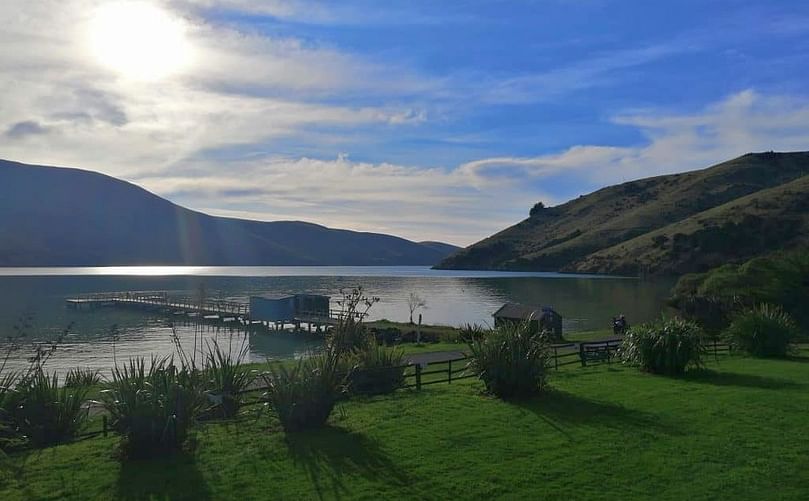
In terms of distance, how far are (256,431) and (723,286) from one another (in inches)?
1735

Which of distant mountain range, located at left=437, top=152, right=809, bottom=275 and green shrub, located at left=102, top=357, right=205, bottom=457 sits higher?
distant mountain range, located at left=437, top=152, right=809, bottom=275

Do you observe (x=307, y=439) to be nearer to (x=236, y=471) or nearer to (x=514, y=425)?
(x=236, y=471)

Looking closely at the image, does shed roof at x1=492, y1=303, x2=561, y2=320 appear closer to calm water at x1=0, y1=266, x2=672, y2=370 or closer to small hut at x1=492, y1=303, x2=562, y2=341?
small hut at x1=492, y1=303, x2=562, y2=341

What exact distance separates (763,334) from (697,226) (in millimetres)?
118365

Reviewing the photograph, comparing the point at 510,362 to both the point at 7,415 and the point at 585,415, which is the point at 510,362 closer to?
the point at 585,415

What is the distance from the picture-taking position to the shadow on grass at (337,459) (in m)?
9.23

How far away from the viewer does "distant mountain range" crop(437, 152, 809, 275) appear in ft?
394

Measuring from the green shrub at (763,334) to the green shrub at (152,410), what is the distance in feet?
71.2

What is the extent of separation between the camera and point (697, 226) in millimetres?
135125

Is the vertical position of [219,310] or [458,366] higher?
[219,310]

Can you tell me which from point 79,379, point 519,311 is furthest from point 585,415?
point 519,311

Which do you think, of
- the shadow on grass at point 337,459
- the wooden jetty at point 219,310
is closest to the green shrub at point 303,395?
the shadow on grass at point 337,459

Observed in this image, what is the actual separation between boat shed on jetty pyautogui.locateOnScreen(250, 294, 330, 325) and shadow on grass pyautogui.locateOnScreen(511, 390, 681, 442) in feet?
157

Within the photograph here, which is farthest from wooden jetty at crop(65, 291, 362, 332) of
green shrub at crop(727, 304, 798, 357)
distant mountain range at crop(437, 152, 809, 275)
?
distant mountain range at crop(437, 152, 809, 275)
